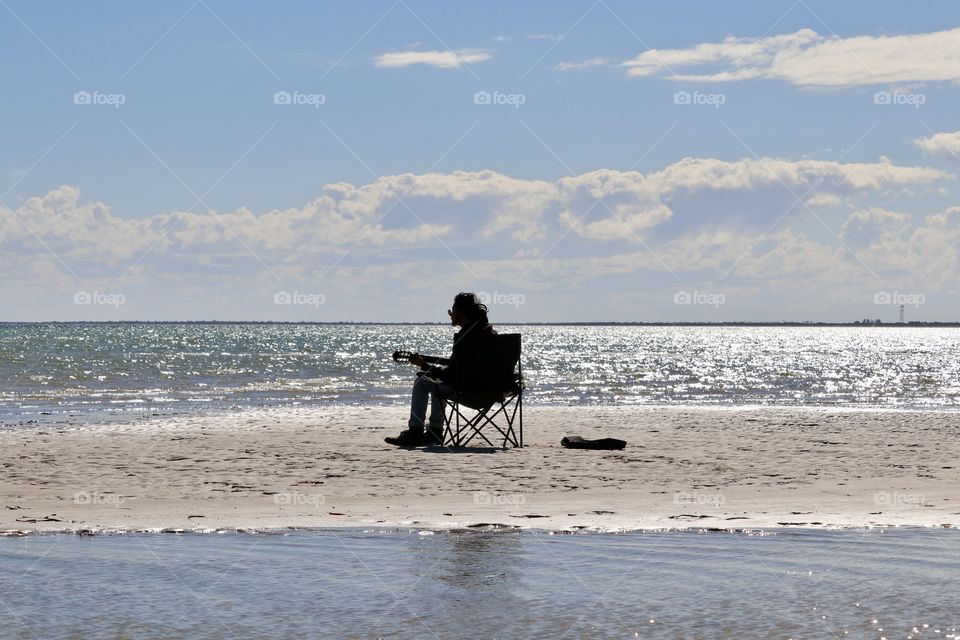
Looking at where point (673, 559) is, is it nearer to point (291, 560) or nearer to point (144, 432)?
point (291, 560)

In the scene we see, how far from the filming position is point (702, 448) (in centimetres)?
1379

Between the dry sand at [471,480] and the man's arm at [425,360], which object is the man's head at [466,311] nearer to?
the man's arm at [425,360]

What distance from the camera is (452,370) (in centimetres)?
1288

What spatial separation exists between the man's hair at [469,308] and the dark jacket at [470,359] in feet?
0.24

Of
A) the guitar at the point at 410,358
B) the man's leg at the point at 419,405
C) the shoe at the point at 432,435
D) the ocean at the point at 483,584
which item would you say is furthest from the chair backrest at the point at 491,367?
the ocean at the point at 483,584

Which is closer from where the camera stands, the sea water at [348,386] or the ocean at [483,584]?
the ocean at [483,584]

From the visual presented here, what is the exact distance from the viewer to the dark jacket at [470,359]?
12.8 metres

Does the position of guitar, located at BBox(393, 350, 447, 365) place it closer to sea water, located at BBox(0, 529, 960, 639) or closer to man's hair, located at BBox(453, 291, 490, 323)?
man's hair, located at BBox(453, 291, 490, 323)

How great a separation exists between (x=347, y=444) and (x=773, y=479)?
5.65 metres

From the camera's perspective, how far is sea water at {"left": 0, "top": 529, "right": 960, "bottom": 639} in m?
4.91

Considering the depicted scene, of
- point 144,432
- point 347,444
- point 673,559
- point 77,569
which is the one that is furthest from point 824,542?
point 144,432

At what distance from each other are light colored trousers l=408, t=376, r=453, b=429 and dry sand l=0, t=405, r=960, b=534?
1.72 feet

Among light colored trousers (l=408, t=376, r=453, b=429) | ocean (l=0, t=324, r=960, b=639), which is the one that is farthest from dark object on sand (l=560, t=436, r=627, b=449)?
ocean (l=0, t=324, r=960, b=639)

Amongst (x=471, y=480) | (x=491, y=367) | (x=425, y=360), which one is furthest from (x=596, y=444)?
(x=471, y=480)
